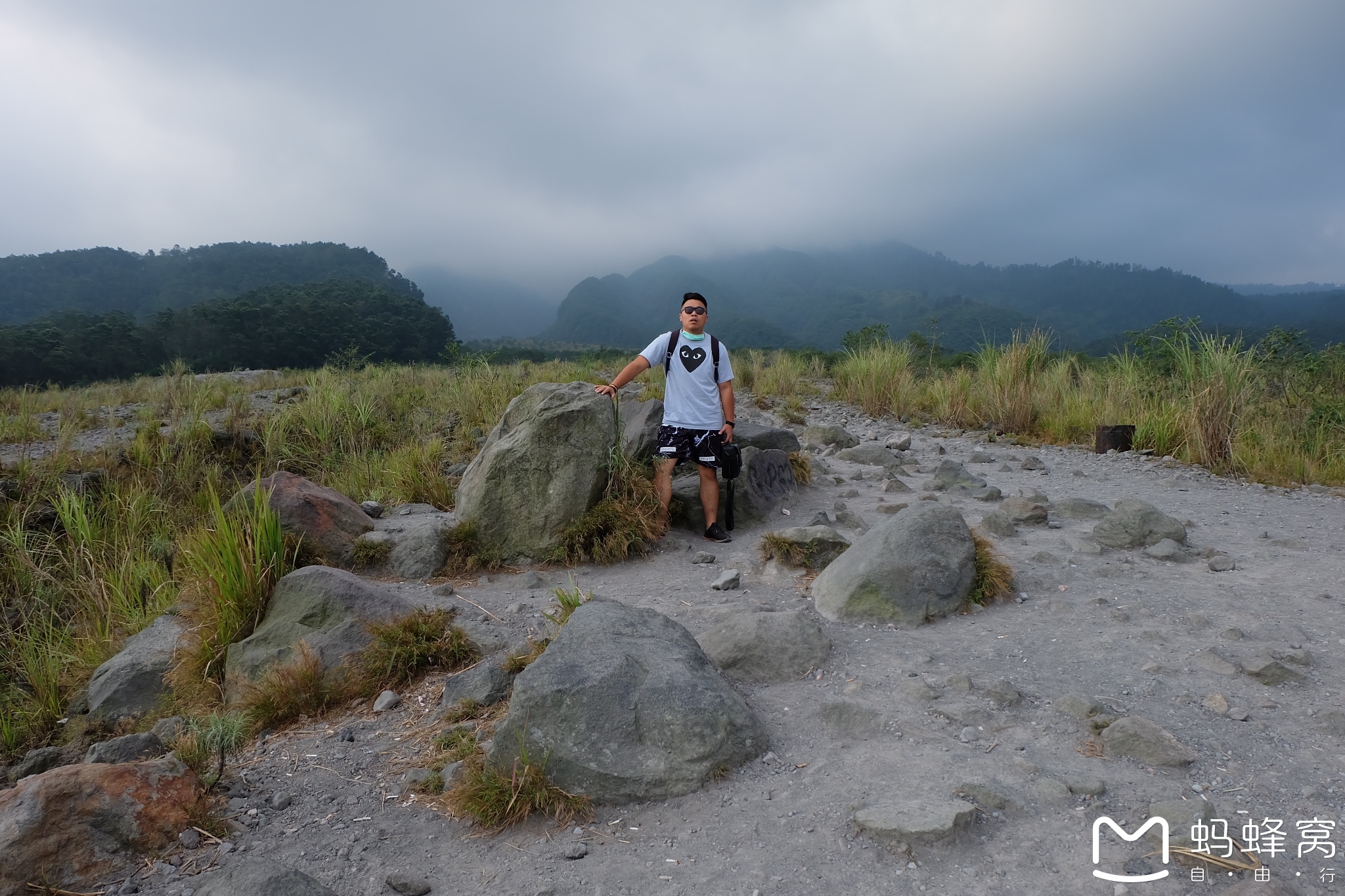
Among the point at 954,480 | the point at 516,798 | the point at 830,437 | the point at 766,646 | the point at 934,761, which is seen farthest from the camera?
the point at 830,437

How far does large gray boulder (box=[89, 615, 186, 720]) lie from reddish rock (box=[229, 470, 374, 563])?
2.93 ft

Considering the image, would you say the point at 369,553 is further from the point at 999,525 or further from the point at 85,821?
the point at 999,525

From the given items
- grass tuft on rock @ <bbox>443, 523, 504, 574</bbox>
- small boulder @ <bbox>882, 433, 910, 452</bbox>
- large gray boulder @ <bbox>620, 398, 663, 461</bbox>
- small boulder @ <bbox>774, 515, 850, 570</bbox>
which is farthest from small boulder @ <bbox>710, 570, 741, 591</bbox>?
small boulder @ <bbox>882, 433, 910, 452</bbox>

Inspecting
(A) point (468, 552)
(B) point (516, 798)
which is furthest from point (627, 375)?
(B) point (516, 798)

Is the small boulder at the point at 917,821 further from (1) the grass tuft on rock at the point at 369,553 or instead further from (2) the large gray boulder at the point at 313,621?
(1) the grass tuft on rock at the point at 369,553

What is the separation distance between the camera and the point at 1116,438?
7672 mm

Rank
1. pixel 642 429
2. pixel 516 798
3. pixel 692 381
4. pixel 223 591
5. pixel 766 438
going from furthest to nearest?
pixel 766 438
pixel 642 429
pixel 692 381
pixel 223 591
pixel 516 798

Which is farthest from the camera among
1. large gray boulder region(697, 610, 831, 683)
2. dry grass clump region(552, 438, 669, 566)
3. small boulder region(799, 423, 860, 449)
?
small boulder region(799, 423, 860, 449)

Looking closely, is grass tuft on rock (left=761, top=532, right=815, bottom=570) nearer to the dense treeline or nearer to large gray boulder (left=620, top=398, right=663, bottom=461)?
large gray boulder (left=620, top=398, right=663, bottom=461)

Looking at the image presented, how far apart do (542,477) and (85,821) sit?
325 cm

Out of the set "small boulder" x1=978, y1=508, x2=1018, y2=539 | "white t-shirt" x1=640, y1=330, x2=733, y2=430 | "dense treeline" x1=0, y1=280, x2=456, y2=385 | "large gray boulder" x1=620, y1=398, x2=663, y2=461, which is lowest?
"small boulder" x1=978, y1=508, x2=1018, y2=539

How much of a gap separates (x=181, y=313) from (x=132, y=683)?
33.4m

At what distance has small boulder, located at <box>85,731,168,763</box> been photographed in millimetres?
2526

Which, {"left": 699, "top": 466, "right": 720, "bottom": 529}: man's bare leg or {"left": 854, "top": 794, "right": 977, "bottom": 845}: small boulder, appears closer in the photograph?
{"left": 854, "top": 794, "right": 977, "bottom": 845}: small boulder
